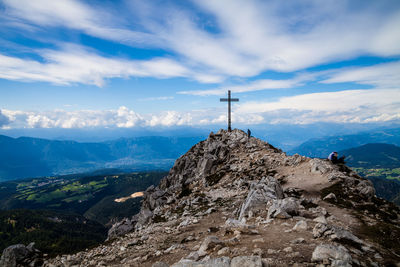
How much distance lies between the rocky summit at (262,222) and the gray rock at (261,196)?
0.31 feet

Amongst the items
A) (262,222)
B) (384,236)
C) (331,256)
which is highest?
(331,256)

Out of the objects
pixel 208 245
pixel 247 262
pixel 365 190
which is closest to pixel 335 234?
pixel 247 262

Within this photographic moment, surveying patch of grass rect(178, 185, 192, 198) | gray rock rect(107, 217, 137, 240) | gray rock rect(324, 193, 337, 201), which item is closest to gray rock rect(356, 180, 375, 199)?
gray rock rect(324, 193, 337, 201)

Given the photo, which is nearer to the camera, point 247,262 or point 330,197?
point 247,262

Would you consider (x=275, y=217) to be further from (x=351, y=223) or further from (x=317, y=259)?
(x=317, y=259)

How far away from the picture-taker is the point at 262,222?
14.2 metres

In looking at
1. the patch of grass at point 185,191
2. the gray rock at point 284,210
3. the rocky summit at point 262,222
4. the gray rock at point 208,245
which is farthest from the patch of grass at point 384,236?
the patch of grass at point 185,191

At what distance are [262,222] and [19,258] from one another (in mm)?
25198

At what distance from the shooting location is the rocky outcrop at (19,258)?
67.3 feet

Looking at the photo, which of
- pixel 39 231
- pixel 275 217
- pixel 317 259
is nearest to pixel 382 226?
pixel 275 217

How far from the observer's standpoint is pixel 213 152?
150 ft

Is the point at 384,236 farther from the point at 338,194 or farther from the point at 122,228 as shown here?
the point at 122,228

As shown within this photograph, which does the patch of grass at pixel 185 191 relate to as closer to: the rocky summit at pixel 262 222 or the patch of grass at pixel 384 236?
the rocky summit at pixel 262 222

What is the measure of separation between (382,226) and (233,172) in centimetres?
2375
